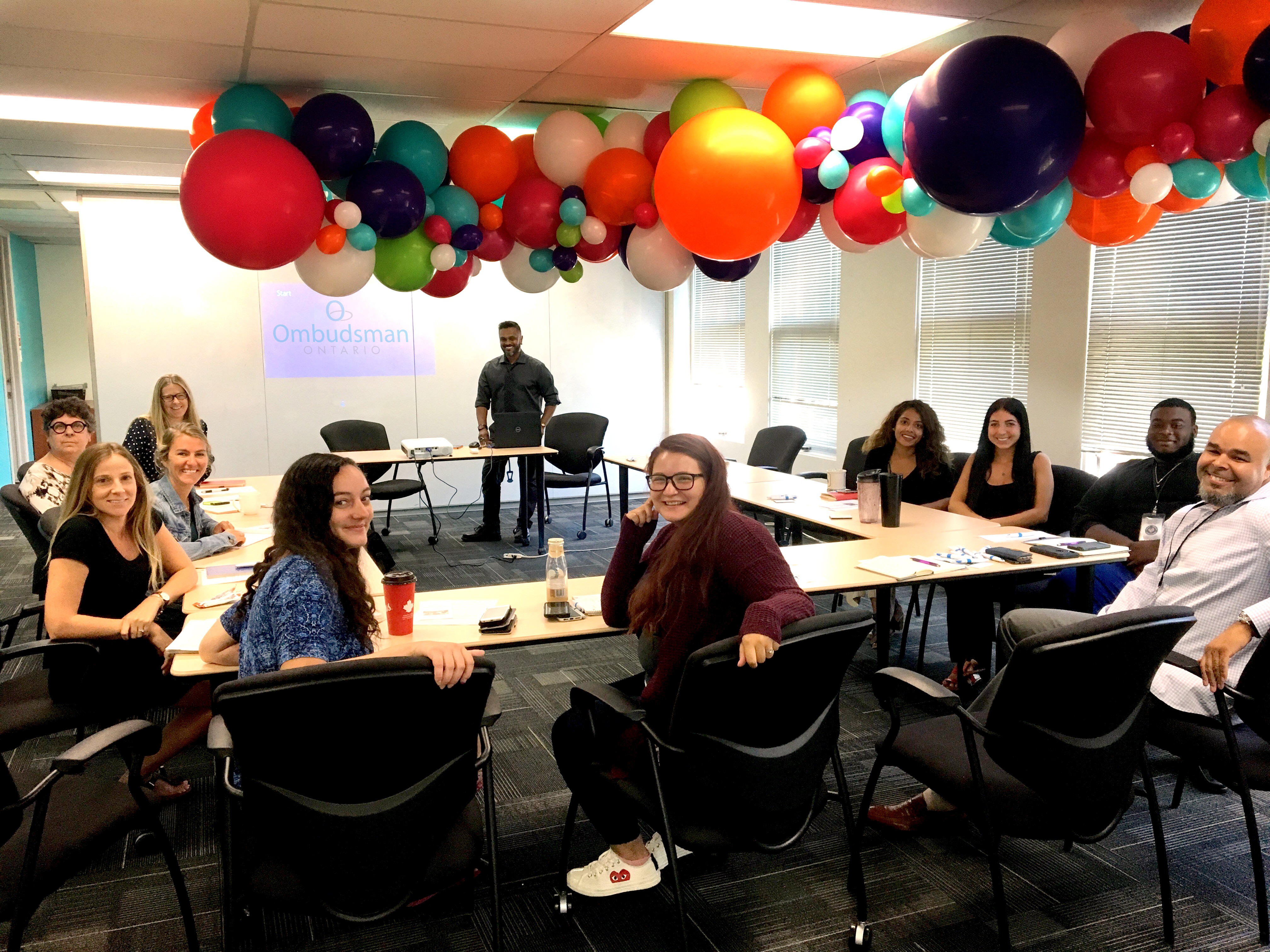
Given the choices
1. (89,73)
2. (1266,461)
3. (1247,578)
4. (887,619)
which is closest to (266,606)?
(887,619)

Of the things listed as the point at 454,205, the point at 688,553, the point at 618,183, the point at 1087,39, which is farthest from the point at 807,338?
the point at 688,553

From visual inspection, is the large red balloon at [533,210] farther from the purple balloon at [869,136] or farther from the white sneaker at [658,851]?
the white sneaker at [658,851]

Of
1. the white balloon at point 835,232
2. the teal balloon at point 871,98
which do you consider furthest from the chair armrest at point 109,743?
the teal balloon at point 871,98

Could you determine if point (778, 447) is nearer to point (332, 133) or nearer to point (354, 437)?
point (354, 437)

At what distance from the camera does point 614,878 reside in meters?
2.45

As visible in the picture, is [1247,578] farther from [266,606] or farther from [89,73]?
[89,73]

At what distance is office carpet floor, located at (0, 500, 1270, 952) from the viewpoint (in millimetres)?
2342

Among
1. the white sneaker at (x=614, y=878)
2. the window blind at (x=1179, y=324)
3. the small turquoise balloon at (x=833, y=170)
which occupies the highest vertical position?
the small turquoise balloon at (x=833, y=170)

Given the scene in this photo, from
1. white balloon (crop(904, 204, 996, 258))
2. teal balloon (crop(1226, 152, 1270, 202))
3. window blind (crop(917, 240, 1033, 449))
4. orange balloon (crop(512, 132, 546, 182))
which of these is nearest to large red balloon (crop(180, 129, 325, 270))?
orange balloon (crop(512, 132, 546, 182))

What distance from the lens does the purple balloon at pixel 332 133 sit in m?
3.61

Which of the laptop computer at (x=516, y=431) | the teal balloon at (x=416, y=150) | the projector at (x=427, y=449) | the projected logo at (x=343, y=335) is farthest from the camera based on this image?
the projected logo at (x=343, y=335)

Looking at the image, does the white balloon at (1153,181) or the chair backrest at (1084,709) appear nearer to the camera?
the chair backrest at (1084,709)

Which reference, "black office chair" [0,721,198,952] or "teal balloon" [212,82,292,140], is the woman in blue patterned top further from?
"teal balloon" [212,82,292,140]

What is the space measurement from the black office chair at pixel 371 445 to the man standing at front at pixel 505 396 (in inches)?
21.0
